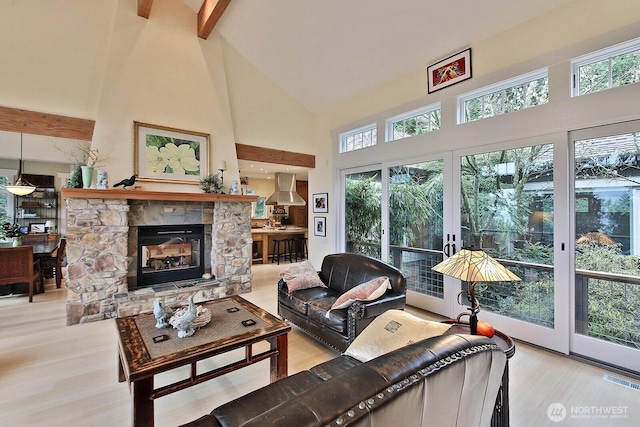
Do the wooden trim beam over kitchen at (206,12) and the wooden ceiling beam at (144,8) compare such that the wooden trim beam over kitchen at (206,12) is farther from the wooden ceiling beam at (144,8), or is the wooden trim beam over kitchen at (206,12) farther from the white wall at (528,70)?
the white wall at (528,70)

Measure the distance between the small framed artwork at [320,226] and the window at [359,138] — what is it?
59.0 inches

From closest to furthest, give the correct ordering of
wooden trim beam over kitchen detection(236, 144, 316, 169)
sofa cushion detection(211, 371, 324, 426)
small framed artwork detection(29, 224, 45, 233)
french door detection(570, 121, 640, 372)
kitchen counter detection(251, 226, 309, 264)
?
1. sofa cushion detection(211, 371, 324, 426)
2. french door detection(570, 121, 640, 372)
3. wooden trim beam over kitchen detection(236, 144, 316, 169)
4. small framed artwork detection(29, 224, 45, 233)
5. kitchen counter detection(251, 226, 309, 264)

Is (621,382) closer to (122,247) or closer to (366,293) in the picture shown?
(366,293)

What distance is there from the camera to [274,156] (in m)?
5.81

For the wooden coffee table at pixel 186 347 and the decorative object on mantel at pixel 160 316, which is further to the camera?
the decorative object on mantel at pixel 160 316

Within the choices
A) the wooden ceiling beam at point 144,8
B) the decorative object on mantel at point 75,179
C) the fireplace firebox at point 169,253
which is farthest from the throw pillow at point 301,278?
the wooden ceiling beam at point 144,8

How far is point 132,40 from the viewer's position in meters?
4.24

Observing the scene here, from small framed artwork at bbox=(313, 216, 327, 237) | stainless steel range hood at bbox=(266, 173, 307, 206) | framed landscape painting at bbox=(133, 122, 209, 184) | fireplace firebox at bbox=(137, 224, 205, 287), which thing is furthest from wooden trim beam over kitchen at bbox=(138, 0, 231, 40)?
small framed artwork at bbox=(313, 216, 327, 237)

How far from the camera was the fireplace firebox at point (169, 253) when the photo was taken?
4.43 meters

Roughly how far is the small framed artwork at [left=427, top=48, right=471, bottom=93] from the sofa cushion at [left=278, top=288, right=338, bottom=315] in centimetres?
317

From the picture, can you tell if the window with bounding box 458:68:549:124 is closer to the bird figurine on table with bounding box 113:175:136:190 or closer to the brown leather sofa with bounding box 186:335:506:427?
the brown leather sofa with bounding box 186:335:506:427

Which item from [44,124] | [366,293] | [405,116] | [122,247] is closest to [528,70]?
[405,116]

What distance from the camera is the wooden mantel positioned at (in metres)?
3.68

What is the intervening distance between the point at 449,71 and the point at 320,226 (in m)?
3.64
